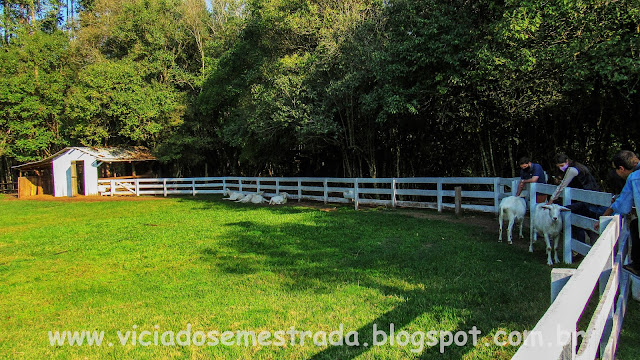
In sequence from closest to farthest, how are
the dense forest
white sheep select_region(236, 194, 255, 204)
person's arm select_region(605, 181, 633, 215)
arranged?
person's arm select_region(605, 181, 633, 215) → the dense forest → white sheep select_region(236, 194, 255, 204)

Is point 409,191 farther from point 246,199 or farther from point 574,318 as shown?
point 574,318

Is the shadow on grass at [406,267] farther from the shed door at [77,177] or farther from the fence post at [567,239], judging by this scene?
the shed door at [77,177]

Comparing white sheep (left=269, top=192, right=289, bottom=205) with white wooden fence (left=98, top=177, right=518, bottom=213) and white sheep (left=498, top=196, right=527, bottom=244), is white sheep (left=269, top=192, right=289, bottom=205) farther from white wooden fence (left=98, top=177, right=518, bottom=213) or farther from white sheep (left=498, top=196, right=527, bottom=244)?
white sheep (left=498, top=196, right=527, bottom=244)

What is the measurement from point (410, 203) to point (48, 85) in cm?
2921

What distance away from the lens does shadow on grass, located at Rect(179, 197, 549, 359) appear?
3.63m

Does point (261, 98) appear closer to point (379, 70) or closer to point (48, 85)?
point (379, 70)

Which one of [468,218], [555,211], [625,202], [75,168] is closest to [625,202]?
[625,202]

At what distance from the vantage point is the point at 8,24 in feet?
99.7

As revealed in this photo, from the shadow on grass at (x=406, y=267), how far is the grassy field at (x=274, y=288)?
2cm

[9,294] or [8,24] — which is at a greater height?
[8,24]

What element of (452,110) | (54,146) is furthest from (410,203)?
(54,146)

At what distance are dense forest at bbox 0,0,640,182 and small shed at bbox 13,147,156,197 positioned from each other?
1.57 meters

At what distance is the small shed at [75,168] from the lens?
23.5m

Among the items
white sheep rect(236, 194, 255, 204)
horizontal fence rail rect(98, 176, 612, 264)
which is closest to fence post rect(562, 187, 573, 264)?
horizontal fence rail rect(98, 176, 612, 264)
